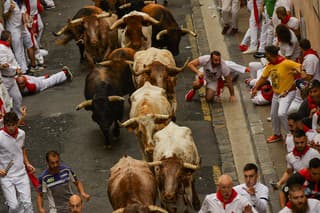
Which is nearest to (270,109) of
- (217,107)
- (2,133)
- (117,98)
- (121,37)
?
(217,107)

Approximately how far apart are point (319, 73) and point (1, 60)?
674 cm

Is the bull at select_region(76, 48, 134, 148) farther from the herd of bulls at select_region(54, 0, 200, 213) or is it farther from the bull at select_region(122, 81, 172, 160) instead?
the bull at select_region(122, 81, 172, 160)

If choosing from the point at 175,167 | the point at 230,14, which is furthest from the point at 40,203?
the point at 230,14

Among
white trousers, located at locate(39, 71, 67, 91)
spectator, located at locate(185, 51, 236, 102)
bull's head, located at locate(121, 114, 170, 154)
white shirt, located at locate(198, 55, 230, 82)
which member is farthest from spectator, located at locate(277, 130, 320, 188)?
white trousers, located at locate(39, 71, 67, 91)

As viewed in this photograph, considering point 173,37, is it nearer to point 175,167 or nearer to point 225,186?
point 175,167

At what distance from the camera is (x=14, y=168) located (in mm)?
20484

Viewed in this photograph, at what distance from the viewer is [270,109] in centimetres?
2491

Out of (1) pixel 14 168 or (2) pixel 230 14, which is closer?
→ (1) pixel 14 168

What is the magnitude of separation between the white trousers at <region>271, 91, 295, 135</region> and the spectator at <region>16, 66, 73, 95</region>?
22.0 feet

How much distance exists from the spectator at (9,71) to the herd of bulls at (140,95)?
4.90ft

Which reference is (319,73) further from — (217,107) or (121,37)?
(121,37)

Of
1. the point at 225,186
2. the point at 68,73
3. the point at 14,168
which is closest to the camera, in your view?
the point at 225,186

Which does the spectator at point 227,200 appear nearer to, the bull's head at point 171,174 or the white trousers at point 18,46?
the bull's head at point 171,174

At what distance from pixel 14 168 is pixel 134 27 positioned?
25.6 feet
